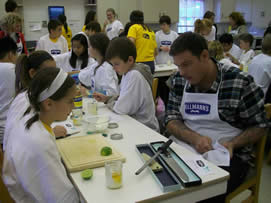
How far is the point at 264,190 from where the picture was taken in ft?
7.63

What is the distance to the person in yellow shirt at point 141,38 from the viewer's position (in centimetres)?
414

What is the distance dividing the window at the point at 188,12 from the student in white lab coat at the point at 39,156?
7.22 m

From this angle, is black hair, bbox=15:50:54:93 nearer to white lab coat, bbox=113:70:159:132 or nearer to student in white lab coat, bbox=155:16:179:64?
white lab coat, bbox=113:70:159:132

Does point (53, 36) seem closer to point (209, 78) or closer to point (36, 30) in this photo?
point (36, 30)

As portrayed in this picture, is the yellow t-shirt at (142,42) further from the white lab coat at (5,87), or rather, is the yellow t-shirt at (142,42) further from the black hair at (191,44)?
the black hair at (191,44)

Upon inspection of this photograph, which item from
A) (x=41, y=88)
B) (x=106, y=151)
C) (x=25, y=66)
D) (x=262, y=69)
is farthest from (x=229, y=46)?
(x=41, y=88)

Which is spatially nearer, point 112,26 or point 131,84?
point 131,84

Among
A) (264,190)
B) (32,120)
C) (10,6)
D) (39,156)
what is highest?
(10,6)

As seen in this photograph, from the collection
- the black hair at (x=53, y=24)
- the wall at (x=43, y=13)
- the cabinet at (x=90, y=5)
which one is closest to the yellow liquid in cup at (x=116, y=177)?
the black hair at (x=53, y=24)

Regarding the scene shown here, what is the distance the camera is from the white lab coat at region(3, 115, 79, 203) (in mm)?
1098

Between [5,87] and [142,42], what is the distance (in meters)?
2.43

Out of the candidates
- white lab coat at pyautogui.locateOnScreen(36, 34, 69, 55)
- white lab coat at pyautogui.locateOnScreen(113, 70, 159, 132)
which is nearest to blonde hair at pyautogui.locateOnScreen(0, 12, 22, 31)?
white lab coat at pyautogui.locateOnScreen(36, 34, 69, 55)

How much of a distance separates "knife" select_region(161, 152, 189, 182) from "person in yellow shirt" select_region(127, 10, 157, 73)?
289 cm

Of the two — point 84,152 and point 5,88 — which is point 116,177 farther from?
point 5,88
